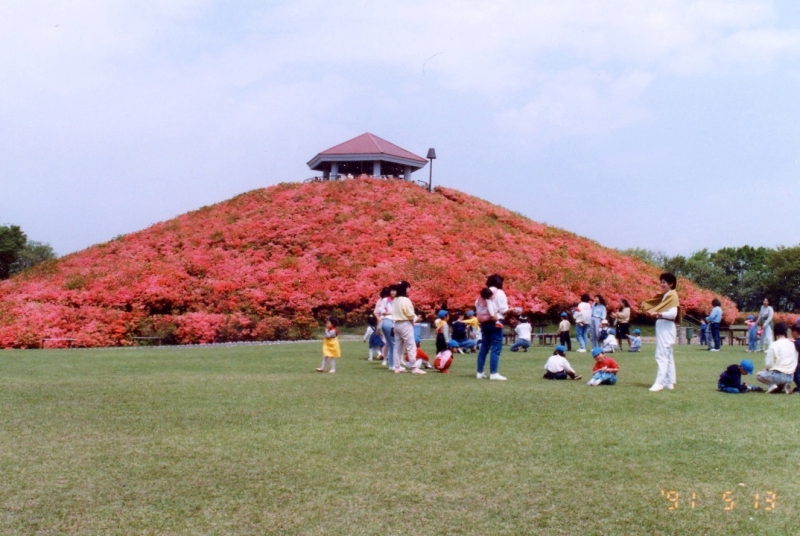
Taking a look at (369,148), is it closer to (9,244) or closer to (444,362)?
(9,244)

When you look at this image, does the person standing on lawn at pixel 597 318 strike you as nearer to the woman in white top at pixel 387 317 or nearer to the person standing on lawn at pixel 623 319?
the person standing on lawn at pixel 623 319

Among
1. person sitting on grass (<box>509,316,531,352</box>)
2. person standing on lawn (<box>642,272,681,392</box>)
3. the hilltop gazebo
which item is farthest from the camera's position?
the hilltop gazebo

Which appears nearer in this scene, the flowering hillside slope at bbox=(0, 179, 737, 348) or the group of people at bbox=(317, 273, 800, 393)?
the group of people at bbox=(317, 273, 800, 393)

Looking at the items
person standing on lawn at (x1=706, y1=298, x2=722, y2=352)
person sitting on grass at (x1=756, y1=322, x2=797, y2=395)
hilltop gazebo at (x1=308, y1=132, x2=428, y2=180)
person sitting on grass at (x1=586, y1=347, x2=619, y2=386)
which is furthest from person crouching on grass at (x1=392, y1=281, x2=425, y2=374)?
hilltop gazebo at (x1=308, y1=132, x2=428, y2=180)

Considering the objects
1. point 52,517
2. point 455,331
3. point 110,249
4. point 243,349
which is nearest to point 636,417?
point 52,517

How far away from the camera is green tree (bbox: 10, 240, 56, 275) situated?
187ft

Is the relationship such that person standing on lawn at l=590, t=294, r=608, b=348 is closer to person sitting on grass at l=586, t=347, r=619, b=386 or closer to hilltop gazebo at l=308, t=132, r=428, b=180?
person sitting on grass at l=586, t=347, r=619, b=386

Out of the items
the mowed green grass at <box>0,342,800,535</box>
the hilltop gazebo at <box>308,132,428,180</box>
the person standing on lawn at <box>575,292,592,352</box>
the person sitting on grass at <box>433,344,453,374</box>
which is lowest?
the mowed green grass at <box>0,342,800,535</box>

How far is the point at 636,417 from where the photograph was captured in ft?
25.2

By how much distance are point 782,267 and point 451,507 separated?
53.7 metres

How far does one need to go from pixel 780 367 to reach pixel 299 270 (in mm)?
22143

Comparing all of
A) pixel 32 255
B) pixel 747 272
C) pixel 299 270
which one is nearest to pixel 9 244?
pixel 32 255

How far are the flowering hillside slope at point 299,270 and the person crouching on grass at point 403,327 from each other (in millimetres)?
12265

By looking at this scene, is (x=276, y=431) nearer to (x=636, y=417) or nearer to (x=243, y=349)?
(x=636, y=417)
